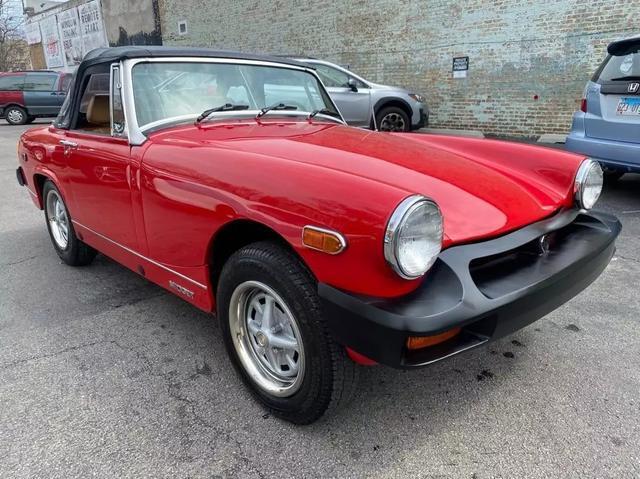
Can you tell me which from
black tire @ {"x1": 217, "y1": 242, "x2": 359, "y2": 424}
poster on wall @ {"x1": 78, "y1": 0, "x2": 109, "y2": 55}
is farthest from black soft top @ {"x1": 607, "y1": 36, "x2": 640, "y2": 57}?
poster on wall @ {"x1": 78, "y1": 0, "x2": 109, "y2": 55}

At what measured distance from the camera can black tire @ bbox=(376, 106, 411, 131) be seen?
31.1 feet

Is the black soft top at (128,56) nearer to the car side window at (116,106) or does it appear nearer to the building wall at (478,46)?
the car side window at (116,106)

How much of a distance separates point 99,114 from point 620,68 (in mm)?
5017

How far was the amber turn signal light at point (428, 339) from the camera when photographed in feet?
5.37

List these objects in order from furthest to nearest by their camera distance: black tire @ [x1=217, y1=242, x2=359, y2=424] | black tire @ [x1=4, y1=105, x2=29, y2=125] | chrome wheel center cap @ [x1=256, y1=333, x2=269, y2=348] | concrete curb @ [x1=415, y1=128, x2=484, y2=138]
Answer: black tire @ [x1=4, y1=105, x2=29, y2=125] → concrete curb @ [x1=415, y1=128, x2=484, y2=138] → chrome wheel center cap @ [x1=256, y1=333, x2=269, y2=348] → black tire @ [x1=217, y1=242, x2=359, y2=424]

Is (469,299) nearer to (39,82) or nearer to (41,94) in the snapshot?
(41,94)

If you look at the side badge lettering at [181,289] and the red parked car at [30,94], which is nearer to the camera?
the side badge lettering at [181,289]

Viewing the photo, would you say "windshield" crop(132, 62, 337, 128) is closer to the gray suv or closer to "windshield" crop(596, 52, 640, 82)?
"windshield" crop(596, 52, 640, 82)

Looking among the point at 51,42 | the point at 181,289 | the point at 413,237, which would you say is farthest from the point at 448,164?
the point at 51,42

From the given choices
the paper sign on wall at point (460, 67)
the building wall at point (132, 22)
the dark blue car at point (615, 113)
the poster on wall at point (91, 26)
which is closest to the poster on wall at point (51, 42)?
the poster on wall at point (91, 26)

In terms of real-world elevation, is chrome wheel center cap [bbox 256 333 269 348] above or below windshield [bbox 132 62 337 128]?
below

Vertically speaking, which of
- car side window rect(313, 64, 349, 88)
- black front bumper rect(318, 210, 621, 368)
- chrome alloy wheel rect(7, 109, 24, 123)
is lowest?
chrome alloy wheel rect(7, 109, 24, 123)

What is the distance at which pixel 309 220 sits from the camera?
176cm

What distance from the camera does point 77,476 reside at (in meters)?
1.86
